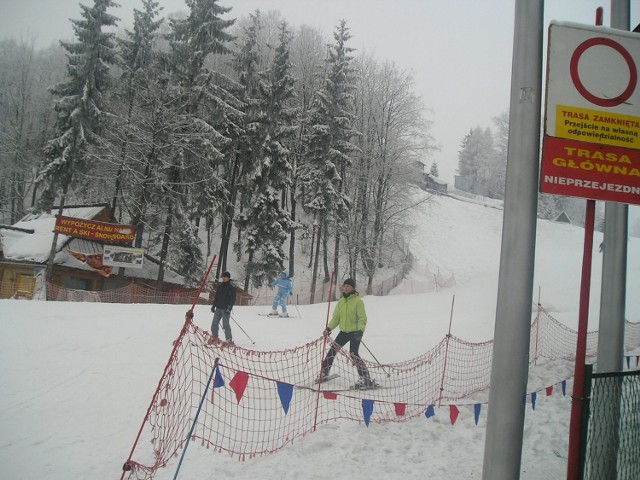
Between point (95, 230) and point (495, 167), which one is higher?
point (495, 167)

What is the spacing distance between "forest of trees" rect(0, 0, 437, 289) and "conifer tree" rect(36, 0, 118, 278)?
0.07 metres

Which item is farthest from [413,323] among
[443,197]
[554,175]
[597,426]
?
[443,197]

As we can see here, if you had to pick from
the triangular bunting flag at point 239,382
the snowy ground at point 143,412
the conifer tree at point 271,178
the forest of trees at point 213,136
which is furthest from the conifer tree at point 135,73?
the triangular bunting flag at point 239,382

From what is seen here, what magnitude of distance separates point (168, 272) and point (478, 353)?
23403 millimetres

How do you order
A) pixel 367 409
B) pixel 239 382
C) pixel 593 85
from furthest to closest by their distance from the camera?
pixel 367 409 → pixel 239 382 → pixel 593 85

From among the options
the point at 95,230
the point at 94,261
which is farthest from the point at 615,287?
the point at 94,261

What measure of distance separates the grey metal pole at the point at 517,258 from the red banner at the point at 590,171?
0.11 meters

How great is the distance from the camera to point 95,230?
23422 mm

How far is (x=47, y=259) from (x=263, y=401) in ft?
77.2

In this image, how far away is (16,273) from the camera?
25.2m

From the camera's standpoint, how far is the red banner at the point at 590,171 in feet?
9.75

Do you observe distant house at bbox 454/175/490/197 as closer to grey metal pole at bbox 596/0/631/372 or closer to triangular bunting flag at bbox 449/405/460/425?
triangular bunting flag at bbox 449/405/460/425

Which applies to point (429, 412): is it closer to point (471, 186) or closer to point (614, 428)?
point (614, 428)

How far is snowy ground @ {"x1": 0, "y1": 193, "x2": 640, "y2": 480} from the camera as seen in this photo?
4.61 metres
